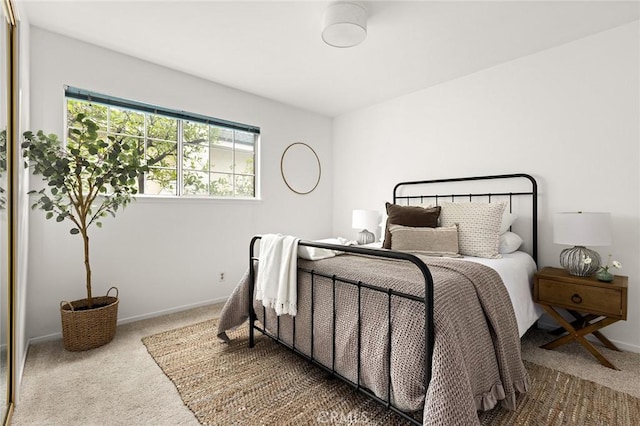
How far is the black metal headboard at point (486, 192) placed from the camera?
2.58 meters

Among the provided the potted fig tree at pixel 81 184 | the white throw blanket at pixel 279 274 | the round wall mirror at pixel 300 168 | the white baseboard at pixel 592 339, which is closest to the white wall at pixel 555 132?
the white baseboard at pixel 592 339

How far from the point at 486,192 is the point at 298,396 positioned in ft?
7.91

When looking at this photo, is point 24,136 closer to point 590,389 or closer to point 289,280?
point 289,280

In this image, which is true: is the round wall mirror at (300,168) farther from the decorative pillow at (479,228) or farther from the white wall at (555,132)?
the decorative pillow at (479,228)

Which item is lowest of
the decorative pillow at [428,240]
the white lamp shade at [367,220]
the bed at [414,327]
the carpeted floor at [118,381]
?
the carpeted floor at [118,381]

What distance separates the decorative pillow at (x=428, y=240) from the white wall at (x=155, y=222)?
1.78 metres

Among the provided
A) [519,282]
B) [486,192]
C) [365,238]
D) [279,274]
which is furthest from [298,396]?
[486,192]

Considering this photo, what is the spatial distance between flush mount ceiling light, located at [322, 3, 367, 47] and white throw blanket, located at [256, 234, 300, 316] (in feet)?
4.62

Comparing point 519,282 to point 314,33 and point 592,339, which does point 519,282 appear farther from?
point 314,33

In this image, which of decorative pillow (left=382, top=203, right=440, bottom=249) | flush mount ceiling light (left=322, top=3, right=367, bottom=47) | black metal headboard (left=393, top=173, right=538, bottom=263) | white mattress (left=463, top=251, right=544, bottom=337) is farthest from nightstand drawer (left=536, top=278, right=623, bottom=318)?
flush mount ceiling light (left=322, top=3, right=367, bottom=47)

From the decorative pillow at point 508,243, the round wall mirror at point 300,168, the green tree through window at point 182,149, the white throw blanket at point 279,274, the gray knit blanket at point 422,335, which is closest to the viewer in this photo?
the gray knit blanket at point 422,335

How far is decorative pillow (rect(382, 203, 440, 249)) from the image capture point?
8.32ft

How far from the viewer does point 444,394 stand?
1.09 m

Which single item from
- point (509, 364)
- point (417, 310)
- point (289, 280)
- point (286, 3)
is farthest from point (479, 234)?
point (286, 3)
